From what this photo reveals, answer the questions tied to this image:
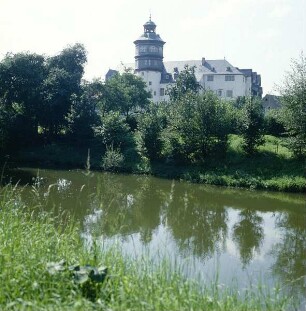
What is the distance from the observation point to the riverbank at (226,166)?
2459 cm

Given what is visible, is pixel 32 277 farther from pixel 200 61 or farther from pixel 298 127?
pixel 200 61

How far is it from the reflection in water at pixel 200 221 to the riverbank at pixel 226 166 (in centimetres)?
139

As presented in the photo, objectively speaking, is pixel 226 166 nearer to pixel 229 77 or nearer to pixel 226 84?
pixel 226 84

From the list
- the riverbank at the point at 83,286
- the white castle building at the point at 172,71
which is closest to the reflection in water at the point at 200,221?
the riverbank at the point at 83,286

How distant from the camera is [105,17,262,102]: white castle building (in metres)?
59.2

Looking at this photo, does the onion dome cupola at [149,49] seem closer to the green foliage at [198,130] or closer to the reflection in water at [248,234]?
the green foliage at [198,130]

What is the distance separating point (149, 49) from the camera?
61219 millimetres

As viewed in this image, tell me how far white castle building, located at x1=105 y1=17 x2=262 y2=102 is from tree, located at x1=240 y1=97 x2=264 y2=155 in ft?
103

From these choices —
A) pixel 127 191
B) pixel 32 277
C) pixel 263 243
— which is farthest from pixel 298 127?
pixel 32 277

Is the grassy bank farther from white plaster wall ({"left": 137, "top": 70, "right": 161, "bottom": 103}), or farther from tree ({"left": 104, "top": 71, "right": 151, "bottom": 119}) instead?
white plaster wall ({"left": 137, "top": 70, "right": 161, "bottom": 103})

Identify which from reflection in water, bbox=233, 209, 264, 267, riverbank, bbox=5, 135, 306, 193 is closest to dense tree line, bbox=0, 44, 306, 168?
riverbank, bbox=5, 135, 306, 193

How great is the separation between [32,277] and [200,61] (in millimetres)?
59890

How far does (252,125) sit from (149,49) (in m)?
37.3

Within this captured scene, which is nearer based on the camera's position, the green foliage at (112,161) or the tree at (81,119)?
the green foliage at (112,161)
